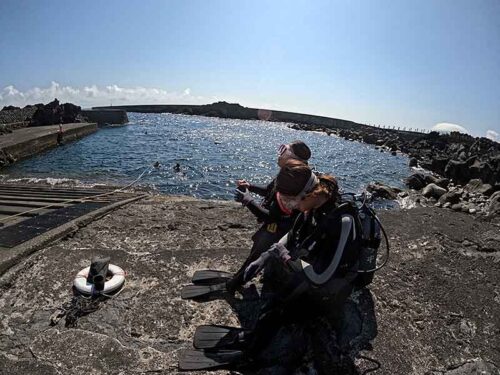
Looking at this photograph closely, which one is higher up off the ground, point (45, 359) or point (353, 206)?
point (353, 206)

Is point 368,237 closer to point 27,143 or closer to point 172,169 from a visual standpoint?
point 172,169

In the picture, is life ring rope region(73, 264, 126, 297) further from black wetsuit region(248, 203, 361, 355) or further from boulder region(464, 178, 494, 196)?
boulder region(464, 178, 494, 196)

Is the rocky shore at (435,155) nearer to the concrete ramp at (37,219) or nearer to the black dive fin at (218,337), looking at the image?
the black dive fin at (218,337)

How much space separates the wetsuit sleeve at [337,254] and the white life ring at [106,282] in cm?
245

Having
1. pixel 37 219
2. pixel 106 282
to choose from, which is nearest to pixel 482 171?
pixel 106 282

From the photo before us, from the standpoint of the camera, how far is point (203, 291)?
405 centimetres

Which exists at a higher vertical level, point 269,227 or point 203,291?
point 269,227

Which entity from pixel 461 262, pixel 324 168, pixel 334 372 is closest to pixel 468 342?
pixel 334 372

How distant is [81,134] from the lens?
3456 centimetres

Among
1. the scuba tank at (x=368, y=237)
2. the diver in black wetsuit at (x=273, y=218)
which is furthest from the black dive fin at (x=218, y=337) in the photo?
the scuba tank at (x=368, y=237)

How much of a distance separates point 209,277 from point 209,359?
1354 millimetres

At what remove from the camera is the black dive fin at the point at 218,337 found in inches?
124

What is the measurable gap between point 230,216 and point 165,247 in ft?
5.84

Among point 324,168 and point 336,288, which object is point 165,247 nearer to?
point 336,288
